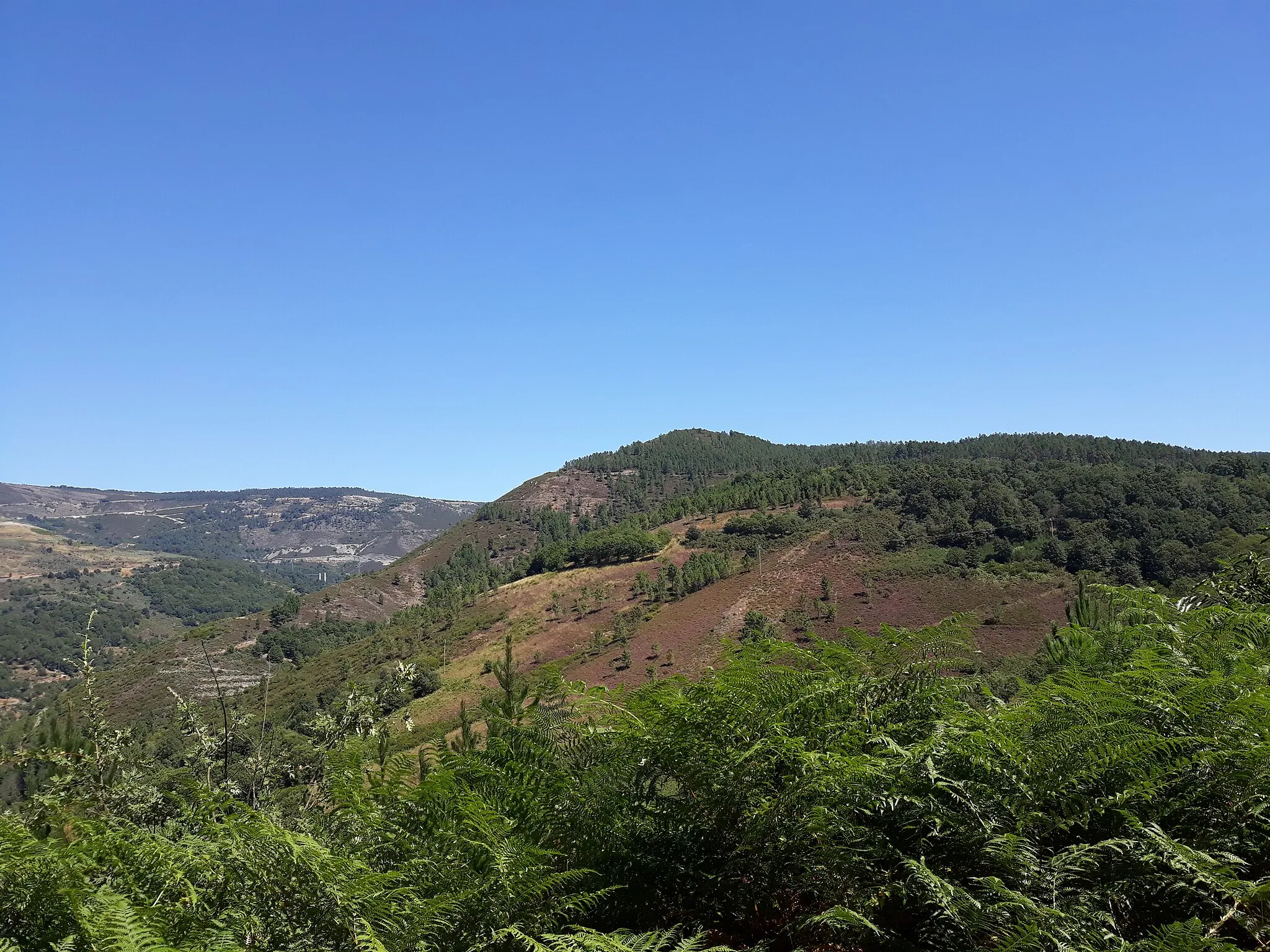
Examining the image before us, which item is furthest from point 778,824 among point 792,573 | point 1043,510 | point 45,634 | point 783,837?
point 45,634

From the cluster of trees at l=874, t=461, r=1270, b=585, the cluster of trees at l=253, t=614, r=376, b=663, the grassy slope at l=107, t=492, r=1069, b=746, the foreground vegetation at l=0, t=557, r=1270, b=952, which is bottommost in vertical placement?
the cluster of trees at l=253, t=614, r=376, b=663

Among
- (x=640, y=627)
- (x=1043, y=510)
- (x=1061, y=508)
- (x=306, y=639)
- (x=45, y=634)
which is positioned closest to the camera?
(x=640, y=627)

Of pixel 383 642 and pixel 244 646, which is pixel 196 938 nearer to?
pixel 383 642

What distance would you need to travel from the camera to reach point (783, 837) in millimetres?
2873

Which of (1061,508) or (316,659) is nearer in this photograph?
(1061,508)

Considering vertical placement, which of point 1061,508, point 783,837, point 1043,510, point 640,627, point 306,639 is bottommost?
point 306,639

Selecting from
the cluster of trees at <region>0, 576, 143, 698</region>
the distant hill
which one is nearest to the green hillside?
the distant hill

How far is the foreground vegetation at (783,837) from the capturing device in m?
2.34

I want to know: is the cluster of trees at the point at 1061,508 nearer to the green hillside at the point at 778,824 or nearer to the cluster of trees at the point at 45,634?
the green hillside at the point at 778,824

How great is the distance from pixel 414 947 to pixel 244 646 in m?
116

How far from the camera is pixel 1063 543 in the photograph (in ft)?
226

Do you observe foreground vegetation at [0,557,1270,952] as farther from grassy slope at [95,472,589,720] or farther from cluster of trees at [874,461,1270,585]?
cluster of trees at [874,461,1270,585]

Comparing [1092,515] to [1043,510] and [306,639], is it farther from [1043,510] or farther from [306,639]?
[306,639]

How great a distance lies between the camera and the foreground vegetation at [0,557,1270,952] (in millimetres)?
2342
